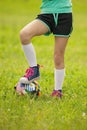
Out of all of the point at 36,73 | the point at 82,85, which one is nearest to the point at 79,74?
the point at 82,85

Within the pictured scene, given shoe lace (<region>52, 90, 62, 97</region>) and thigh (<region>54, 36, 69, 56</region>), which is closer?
thigh (<region>54, 36, 69, 56</region>)

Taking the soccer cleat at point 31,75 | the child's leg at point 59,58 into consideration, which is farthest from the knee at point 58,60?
the soccer cleat at point 31,75

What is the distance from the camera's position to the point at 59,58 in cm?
835

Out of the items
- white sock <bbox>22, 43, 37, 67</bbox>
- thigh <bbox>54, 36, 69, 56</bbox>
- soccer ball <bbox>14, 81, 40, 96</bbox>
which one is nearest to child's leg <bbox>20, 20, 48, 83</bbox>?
white sock <bbox>22, 43, 37, 67</bbox>

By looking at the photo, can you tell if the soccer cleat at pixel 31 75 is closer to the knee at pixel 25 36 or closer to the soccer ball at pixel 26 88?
the soccer ball at pixel 26 88

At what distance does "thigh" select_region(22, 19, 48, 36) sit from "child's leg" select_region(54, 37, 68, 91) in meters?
0.28

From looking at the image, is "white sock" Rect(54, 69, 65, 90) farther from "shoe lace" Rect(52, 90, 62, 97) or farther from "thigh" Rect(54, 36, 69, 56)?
"thigh" Rect(54, 36, 69, 56)

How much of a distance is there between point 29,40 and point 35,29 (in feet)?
0.59

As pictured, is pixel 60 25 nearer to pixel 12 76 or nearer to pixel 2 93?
pixel 2 93

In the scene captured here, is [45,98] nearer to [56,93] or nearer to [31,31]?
[56,93]

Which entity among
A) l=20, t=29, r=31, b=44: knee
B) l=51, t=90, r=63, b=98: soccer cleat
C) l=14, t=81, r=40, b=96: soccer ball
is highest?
l=20, t=29, r=31, b=44: knee

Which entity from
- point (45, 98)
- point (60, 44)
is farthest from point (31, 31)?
point (45, 98)

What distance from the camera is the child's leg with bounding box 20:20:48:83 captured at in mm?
8016

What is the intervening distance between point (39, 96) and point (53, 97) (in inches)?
10.6
